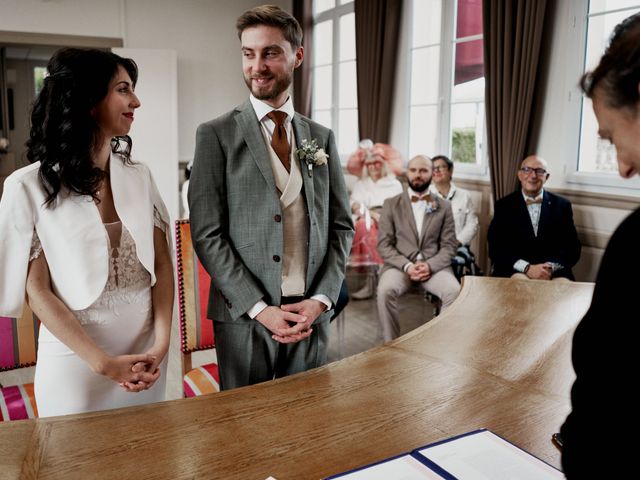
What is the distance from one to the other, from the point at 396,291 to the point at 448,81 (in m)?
2.56

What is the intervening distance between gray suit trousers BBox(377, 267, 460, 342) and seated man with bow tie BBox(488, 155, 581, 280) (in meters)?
0.41

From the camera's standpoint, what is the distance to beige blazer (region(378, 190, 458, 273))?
4.27 meters

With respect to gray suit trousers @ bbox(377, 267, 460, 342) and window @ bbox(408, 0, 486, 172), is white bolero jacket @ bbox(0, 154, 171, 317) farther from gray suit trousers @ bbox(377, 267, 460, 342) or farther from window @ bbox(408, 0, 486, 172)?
window @ bbox(408, 0, 486, 172)

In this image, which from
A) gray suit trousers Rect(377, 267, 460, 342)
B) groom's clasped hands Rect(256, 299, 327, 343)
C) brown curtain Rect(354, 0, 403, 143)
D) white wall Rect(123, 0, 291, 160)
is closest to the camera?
groom's clasped hands Rect(256, 299, 327, 343)

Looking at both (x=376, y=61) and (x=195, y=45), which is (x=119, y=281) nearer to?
(x=376, y=61)

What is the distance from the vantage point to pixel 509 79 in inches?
187

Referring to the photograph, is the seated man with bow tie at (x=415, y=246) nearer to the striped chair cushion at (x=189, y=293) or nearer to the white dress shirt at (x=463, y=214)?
the white dress shirt at (x=463, y=214)

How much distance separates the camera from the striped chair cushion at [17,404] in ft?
6.44

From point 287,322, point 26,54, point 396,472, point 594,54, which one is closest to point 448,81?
point 594,54

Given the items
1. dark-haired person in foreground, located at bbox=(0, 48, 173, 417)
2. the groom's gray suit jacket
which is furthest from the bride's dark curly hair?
the groom's gray suit jacket

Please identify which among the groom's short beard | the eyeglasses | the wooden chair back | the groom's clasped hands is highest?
the groom's short beard

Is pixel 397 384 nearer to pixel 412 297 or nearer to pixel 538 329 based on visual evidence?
pixel 538 329

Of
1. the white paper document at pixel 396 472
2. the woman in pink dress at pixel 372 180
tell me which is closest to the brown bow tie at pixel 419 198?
the woman in pink dress at pixel 372 180

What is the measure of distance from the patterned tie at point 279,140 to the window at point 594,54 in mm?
2986
